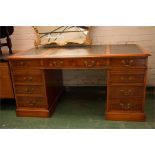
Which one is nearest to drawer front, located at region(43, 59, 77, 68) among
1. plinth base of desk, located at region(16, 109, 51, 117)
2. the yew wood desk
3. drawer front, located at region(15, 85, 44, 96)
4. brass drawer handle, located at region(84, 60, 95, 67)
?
the yew wood desk

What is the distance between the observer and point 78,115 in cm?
224

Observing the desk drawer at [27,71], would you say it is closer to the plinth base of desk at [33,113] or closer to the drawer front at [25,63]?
the drawer front at [25,63]

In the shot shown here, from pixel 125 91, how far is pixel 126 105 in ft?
0.51

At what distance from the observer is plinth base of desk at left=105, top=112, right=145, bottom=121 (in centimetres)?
204

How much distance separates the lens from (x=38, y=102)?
7.14 ft

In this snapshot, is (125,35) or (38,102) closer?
(38,102)

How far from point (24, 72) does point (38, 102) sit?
1.20 ft

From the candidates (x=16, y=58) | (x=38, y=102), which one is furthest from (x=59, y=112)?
(x=16, y=58)

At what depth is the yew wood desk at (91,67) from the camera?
190 cm

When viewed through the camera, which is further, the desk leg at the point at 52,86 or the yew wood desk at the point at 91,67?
the desk leg at the point at 52,86

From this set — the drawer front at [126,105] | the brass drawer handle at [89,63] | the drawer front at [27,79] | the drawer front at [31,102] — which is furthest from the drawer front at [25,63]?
the drawer front at [126,105]

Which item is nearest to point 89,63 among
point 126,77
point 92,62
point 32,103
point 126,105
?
point 92,62
